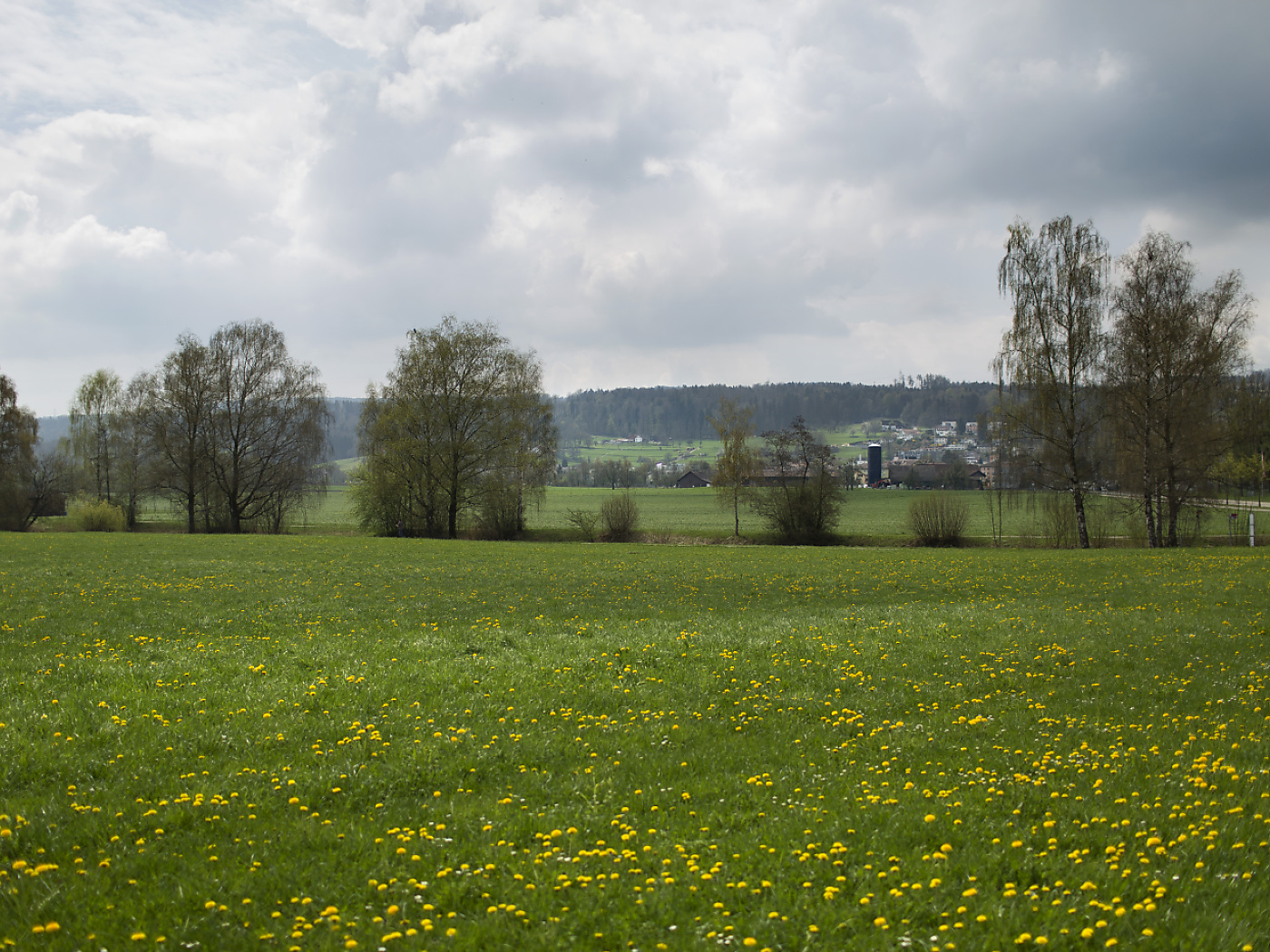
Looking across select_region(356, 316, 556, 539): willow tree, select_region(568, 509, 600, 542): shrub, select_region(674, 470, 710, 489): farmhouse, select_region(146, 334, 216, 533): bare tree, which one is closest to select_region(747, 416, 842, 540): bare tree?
select_region(568, 509, 600, 542): shrub

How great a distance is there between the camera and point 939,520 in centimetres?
5006

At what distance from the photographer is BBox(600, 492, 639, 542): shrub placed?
5469 centimetres

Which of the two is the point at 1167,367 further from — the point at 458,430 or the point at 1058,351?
the point at 458,430

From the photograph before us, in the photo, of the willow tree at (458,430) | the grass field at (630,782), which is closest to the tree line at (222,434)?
the willow tree at (458,430)

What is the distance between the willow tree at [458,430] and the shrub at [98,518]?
805 inches

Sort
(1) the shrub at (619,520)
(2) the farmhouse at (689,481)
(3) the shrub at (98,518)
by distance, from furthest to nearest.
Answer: (2) the farmhouse at (689,481)
(3) the shrub at (98,518)
(1) the shrub at (619,520)

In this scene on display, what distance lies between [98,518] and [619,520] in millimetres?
40174

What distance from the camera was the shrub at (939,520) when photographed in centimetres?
4988

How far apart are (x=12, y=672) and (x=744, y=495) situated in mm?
48078

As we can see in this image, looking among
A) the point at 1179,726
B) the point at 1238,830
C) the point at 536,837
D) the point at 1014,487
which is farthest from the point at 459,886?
the point at 1014,487

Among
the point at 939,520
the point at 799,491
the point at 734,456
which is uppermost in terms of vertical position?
the point at 734,456

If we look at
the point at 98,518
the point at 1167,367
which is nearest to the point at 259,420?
the point at 98,518

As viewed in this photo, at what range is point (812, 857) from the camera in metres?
6.06

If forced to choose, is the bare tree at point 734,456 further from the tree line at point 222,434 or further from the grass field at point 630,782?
the grass field at point 630,782
